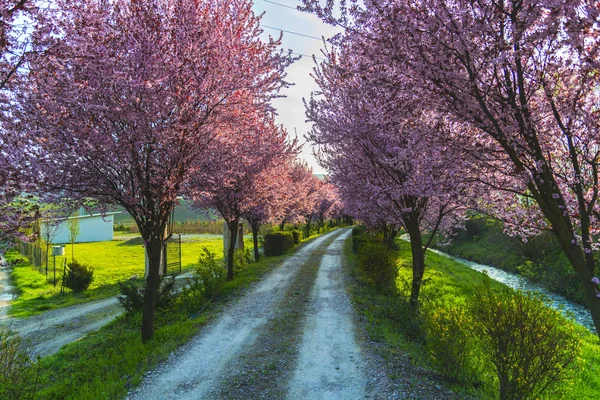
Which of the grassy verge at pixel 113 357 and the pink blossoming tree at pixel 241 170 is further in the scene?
the pink blossoming tree at pixel 241 170

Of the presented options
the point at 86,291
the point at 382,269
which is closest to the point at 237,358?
the point at 382,269

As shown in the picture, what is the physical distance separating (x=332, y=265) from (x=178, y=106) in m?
12.6

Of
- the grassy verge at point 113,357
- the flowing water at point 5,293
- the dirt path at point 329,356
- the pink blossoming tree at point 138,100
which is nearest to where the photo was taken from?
the dirt path at point 329,356

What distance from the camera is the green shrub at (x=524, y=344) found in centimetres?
442

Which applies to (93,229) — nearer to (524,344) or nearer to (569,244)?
(524,344)

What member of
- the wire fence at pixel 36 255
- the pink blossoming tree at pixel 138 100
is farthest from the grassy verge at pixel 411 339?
the wire fence at pixel 36 255

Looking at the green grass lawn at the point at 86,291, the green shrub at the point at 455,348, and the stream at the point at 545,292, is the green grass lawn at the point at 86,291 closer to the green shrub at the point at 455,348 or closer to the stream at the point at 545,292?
the green shrub at the point at 455,348

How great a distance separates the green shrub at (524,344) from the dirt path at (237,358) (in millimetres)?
2255

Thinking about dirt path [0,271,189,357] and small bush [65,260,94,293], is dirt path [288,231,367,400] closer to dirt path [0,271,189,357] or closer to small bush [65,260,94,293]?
dirt path [0,271,189,357]

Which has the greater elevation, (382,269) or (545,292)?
(382,269)

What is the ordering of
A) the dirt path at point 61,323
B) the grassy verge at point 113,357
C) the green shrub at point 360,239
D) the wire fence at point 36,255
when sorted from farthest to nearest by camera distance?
the wire fence at point 36,255 → the green shrub at point 360,239 → the dirt path at point 61,323 → the grassy verge at point 113,357

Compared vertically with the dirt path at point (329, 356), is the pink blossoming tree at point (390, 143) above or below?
above

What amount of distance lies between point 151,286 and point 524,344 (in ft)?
22.8

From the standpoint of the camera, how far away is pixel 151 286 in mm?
7605
